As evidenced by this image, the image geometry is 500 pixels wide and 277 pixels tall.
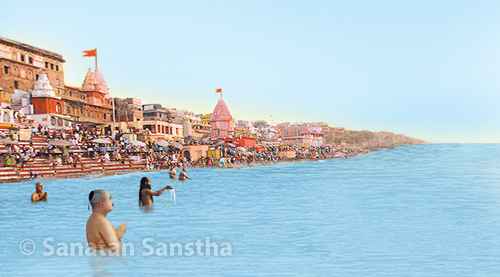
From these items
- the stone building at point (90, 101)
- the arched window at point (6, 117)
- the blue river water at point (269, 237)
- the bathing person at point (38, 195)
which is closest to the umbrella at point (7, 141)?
the arched window at point (6, 117)

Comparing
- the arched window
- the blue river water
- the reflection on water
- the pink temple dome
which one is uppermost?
the pink temple dome

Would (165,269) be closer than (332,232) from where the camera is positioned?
Yes

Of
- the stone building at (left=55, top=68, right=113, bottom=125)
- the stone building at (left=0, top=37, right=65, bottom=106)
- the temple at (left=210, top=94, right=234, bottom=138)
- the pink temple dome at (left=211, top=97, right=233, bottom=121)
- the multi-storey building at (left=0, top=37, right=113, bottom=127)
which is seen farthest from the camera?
the pink temple dome at (left=211, top=97, right=233, bottom=121)

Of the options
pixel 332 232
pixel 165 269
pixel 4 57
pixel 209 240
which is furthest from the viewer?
pixel 4 57

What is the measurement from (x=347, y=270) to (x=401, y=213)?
5631 millimetres

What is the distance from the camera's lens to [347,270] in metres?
5.96

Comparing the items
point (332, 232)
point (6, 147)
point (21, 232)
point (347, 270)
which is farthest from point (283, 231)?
point (6, 147)

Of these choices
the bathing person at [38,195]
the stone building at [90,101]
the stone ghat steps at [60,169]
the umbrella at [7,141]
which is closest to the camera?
the bathing person at [38,195]

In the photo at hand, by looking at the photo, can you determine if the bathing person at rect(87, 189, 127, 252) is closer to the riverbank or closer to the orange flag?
the riverbank

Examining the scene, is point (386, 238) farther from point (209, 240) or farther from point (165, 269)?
point (165, 269)

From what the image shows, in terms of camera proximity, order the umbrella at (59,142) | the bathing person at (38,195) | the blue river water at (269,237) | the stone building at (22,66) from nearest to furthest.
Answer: the blue river water at (269,237)
the bathing person at (38,195)
the umbrella at (59,142)
the stone building at (22,66)

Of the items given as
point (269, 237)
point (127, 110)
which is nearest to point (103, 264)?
point (269, 237)

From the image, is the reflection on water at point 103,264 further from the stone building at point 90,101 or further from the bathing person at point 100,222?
the stone building at point 90,101

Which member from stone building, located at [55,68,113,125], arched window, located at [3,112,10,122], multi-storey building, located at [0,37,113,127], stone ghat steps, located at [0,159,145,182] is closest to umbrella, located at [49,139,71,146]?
stone ghat steps, located at [0,159,145,182]
